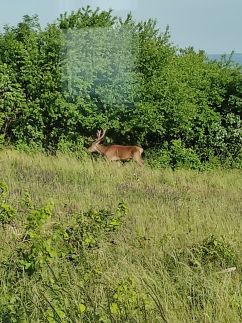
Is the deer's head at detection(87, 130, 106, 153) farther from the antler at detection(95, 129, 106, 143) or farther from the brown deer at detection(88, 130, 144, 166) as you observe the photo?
the brown deer at detection(88, 130, 144, 166)

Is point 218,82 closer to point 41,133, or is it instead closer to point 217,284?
point 41,133

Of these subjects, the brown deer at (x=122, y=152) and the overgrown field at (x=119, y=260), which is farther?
the brown deer at (x=122, y=152)

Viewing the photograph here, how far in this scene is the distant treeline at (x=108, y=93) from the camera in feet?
62.4

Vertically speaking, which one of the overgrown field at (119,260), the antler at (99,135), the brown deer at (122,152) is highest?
the antler at (99,135)

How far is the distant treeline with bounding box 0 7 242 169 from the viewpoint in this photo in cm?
1903

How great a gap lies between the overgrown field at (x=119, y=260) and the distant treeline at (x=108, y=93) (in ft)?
23.9

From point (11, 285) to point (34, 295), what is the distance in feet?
1.59

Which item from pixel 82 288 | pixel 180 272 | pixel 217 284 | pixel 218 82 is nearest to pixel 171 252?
pixel 180 272

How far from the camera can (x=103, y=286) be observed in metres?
5.67

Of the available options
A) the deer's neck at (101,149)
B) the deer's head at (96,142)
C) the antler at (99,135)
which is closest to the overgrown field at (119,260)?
the deer's neck at (101,149)

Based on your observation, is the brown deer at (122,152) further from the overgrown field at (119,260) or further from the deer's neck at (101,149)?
the overgrown field at (119,260)

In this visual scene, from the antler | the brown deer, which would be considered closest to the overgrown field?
the brown deer

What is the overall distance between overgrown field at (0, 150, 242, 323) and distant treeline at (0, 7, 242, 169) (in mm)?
7287

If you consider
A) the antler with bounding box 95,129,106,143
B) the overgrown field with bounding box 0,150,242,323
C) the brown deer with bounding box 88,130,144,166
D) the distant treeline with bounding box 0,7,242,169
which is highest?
the distant treeline with bounding box 0,7,242,169
